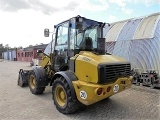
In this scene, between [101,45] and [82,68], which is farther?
[101,45]

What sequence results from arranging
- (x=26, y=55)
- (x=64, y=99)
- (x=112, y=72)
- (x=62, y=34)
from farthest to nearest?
(x=26, y=55), (x=62, y=34), (x=64, y=99), (x=112, y=72)

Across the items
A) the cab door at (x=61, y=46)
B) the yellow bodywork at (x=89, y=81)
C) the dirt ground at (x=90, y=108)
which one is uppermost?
the cab door at (x=61, y=46)

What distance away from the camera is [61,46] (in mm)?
5906

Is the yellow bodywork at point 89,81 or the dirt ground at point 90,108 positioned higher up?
the yellow bodywork at point 89,81

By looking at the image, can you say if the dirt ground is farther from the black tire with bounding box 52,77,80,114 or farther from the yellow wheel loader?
the yellow wheel loader

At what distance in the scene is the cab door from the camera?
5.57 m

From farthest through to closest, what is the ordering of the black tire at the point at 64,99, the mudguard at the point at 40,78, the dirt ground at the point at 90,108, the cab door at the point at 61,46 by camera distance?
1. the mudguard at the point at 40,78
2. the cab door at the point at 61,46
3. the dirt ground at the point at 90,108
4. the black tire at the point at 64,99

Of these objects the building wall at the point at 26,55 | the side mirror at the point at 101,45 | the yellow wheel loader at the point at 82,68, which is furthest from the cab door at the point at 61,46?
the building wall at the point at 26,55

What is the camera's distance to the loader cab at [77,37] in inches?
203

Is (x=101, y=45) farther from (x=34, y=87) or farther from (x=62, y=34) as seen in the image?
(x=34, y=87)

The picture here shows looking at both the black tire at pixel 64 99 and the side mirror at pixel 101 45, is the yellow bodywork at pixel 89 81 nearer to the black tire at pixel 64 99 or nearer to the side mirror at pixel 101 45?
the black tire at pixel 64 99

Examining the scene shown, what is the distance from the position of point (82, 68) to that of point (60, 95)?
126cm

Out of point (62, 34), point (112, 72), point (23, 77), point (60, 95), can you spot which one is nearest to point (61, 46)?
point (62, 34)

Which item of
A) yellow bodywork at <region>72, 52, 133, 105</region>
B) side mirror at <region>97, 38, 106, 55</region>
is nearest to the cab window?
side mirror at <region>97, 38, 106, 55</region>
